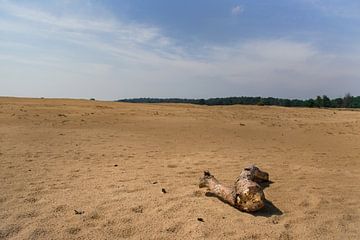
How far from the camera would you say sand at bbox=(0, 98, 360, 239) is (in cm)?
413

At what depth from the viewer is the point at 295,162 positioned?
28.6 ft

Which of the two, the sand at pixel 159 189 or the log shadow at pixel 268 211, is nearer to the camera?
the sand at pixel 159 189

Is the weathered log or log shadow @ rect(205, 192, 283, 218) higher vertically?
the weathered log

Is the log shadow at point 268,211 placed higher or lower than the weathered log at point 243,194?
lower

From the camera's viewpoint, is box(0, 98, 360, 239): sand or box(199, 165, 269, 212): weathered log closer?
box(0, 98, 360, 239): sand

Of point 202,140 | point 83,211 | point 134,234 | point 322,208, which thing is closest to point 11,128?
point 202,140

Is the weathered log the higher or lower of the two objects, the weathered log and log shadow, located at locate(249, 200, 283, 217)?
the higher

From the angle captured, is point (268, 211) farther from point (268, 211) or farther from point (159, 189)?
point (159, 189)

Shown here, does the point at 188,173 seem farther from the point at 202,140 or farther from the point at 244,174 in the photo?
the point at 202,140

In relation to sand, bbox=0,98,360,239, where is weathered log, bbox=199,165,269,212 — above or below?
above

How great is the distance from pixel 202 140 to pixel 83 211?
7.98 meters

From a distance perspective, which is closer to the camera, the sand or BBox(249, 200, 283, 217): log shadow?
the sand

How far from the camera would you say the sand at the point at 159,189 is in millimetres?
4133

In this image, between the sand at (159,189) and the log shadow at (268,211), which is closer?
the sand at (159,189)
